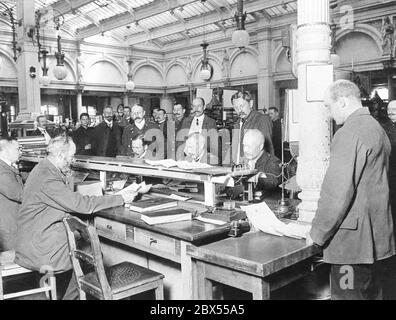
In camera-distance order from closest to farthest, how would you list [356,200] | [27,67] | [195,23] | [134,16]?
[356,200] → [27,67] → [134,16] → [195,23]

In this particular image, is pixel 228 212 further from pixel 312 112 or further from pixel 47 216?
pixel 47 216

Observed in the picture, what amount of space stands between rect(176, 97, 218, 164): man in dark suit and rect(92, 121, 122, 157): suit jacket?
Result: 2035 mm

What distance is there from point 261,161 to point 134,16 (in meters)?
11.1

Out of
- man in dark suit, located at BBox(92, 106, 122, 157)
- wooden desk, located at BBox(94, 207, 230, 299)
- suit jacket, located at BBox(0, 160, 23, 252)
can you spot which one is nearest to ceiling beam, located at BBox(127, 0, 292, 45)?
man in dark suit, located at BBox(92, 106, 122, 157)

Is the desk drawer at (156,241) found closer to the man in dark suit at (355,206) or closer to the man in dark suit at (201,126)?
the man in dark suit at (355,206)

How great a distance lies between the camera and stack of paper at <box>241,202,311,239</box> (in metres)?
2.71

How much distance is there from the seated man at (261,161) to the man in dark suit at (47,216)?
Answer: 1.48 m

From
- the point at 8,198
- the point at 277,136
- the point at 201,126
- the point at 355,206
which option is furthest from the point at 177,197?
the point at 277,136

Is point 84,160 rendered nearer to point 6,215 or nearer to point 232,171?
point 6,215

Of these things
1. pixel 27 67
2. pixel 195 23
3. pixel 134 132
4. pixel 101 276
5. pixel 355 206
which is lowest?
pixel 101 276

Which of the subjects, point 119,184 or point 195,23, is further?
point 195,23

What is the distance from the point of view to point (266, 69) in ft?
42.9

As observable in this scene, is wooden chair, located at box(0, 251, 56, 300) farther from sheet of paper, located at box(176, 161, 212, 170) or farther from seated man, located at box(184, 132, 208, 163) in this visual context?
seated man, located at box(184, 132, 208, 163)

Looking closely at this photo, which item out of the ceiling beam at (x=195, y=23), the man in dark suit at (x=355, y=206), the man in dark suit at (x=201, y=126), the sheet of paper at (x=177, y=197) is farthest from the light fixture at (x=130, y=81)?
the man in dark suit at (x=355, y=206)
